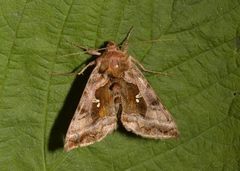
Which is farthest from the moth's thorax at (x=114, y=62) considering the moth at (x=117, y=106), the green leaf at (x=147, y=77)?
the green leaf at (x=147, y=77)

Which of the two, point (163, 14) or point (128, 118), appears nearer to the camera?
point (163, 14)

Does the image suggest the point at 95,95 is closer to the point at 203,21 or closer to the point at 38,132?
the point at 38,132

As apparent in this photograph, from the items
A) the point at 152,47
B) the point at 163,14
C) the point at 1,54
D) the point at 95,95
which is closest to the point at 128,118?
the point at 95,95

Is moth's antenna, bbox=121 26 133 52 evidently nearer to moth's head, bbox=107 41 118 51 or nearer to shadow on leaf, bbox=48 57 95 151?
moth's head, bbox=107 41 118 51

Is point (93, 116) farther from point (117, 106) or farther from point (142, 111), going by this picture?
point (142, 111)

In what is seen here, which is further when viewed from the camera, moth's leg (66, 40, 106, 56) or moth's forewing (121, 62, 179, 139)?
moth's forewing (121, 62, 179, 139)

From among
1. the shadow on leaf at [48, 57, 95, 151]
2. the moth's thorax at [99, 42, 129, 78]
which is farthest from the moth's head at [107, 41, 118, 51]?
the shadow on leaf at [48, 57, 95, 151]
